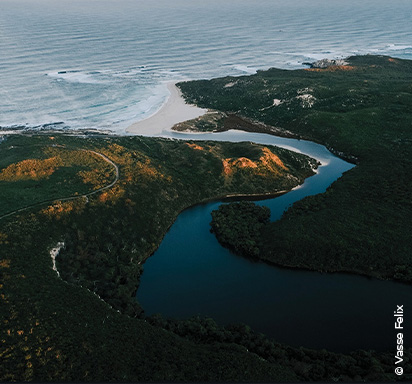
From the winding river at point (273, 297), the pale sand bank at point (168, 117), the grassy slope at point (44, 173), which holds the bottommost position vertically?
the winding river at point (273, 297)

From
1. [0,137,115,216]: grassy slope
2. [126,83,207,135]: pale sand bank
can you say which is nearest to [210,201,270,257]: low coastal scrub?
[0,137,115,216]: grassy slope

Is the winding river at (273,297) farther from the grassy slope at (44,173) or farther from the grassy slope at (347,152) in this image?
the grassy slope at (44,173)

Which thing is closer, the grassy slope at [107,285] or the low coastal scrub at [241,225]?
the grassy slope at [107,285]

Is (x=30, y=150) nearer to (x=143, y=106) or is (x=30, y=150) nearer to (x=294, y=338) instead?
(x=143, y=106)

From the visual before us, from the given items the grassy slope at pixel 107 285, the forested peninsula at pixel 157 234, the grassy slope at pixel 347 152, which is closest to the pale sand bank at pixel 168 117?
the grassy slope at pixel 347 152

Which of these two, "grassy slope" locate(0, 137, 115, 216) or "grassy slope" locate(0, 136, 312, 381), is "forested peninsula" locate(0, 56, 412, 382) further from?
"grassy slope" locate(0, 137, 115, 216)

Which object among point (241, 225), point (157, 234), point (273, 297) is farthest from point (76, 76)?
point (273, 297)

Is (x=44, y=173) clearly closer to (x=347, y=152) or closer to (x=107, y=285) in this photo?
(x=107, y=285)
